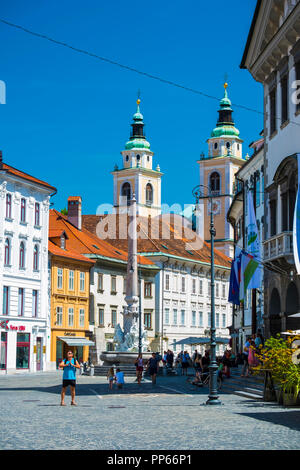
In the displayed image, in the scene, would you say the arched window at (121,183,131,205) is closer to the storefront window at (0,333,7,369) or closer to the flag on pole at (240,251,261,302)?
the storefront window at (0,333,7,369)

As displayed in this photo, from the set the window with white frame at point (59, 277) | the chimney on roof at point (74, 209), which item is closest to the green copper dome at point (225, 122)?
the chimney on roof at point (74, 209)

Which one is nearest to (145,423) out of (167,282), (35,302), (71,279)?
(35,302)

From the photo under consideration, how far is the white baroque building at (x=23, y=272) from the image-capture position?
62.1m

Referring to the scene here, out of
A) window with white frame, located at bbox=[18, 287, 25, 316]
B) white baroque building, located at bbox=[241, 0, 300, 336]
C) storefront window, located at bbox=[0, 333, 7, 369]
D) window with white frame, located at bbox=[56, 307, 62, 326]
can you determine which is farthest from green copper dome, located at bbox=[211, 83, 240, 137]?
white baroque building, located at bbox=[241, 0, 300, 336]

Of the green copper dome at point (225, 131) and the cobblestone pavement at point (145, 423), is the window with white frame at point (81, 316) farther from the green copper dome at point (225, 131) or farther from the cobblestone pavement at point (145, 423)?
the green copper dome at point (225, 131)

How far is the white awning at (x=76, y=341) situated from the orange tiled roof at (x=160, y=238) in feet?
79.5

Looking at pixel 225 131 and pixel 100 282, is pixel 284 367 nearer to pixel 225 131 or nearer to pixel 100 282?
pixel 100 282

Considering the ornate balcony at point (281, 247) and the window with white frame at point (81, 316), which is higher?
the ornate balcony at point (281, 247)

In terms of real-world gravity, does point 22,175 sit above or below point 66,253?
above

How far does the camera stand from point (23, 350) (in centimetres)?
6406

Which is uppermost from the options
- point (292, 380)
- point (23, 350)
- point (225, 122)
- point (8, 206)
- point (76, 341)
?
point (225, 122)

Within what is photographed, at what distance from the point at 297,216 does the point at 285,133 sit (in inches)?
248

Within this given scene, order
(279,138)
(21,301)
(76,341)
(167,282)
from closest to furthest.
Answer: (279,138), (21,301), (76,341), (167,282)

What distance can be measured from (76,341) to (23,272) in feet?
34.3
